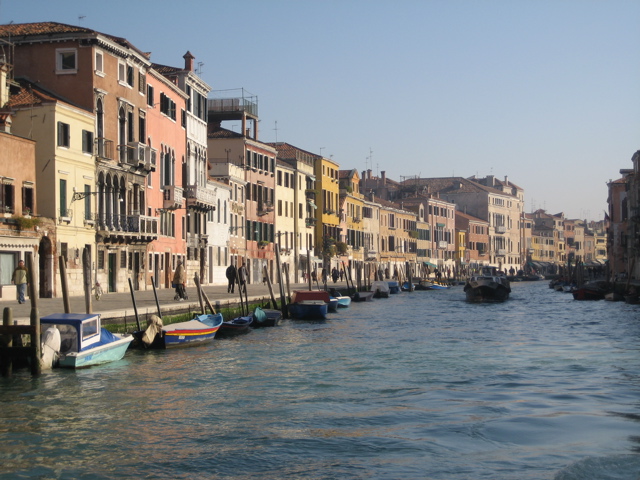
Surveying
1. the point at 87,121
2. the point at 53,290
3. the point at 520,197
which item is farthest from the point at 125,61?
the point at 520,197

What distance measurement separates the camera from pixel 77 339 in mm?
18938

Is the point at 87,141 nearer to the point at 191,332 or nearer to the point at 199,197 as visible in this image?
the point at 199,197

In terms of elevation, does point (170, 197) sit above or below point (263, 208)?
below

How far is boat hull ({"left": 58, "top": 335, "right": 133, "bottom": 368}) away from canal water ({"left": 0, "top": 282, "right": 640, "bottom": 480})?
0.24 metres

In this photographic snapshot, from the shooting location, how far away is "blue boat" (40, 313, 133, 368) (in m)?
18.6

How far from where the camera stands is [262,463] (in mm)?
11555

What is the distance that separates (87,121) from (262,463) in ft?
83.6

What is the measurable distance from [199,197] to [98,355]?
28.4 meters

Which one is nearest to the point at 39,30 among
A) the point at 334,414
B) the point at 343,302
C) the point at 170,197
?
the point at 170,197

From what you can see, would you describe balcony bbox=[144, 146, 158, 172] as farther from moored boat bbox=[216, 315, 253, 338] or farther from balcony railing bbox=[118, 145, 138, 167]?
moored boat bbox=[216, 315, 253, 338]

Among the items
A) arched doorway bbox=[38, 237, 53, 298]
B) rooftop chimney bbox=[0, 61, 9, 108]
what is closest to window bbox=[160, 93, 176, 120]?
rooftop chimney bbox=[0, 61, 9, 108]

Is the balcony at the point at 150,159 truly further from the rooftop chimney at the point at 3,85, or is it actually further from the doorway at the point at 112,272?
the rooftop chimney at the point at 3,85

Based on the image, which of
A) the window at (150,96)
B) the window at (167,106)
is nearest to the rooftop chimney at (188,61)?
the window at (167,106)

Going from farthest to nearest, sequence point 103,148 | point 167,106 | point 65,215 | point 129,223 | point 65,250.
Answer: point 167,106
point 129,223
point 103,148
point 65,215
point 65,250
